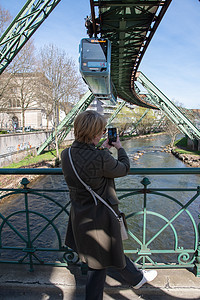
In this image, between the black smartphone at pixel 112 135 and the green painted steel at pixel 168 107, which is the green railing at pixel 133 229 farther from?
the green painted steel at pixel 168 107

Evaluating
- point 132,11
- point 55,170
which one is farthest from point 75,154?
point 132,11

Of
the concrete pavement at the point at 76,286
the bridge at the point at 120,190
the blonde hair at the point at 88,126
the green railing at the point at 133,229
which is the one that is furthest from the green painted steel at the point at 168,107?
the blonde hair at the point at 88,126

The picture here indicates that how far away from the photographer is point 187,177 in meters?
15.9

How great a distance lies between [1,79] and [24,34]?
11.9 m

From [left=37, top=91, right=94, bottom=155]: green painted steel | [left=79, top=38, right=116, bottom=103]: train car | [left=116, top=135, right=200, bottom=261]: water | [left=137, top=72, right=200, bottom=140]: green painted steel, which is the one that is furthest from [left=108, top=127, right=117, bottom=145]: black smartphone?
[left=37, top=91, right=94, bottom=155]: green painted steel

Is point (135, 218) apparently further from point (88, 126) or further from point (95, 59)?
point (88, 126)

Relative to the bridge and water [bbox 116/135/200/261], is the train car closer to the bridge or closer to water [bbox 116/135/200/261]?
the bridge

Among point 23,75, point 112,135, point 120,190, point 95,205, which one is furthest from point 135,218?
point 23,75

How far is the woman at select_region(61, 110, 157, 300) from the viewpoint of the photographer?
1.51 m

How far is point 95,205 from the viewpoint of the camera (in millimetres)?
1552

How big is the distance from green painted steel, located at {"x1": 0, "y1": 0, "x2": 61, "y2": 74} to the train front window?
6.12 ft

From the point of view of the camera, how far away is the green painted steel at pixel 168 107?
21.2 meters

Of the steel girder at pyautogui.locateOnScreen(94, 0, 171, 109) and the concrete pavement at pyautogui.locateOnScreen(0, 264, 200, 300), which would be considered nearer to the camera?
→ the concrete pavement at pyautogui.locateOnScreen(0, 264, 200, 300)

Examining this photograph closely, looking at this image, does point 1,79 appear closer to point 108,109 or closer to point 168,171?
point 168,171
